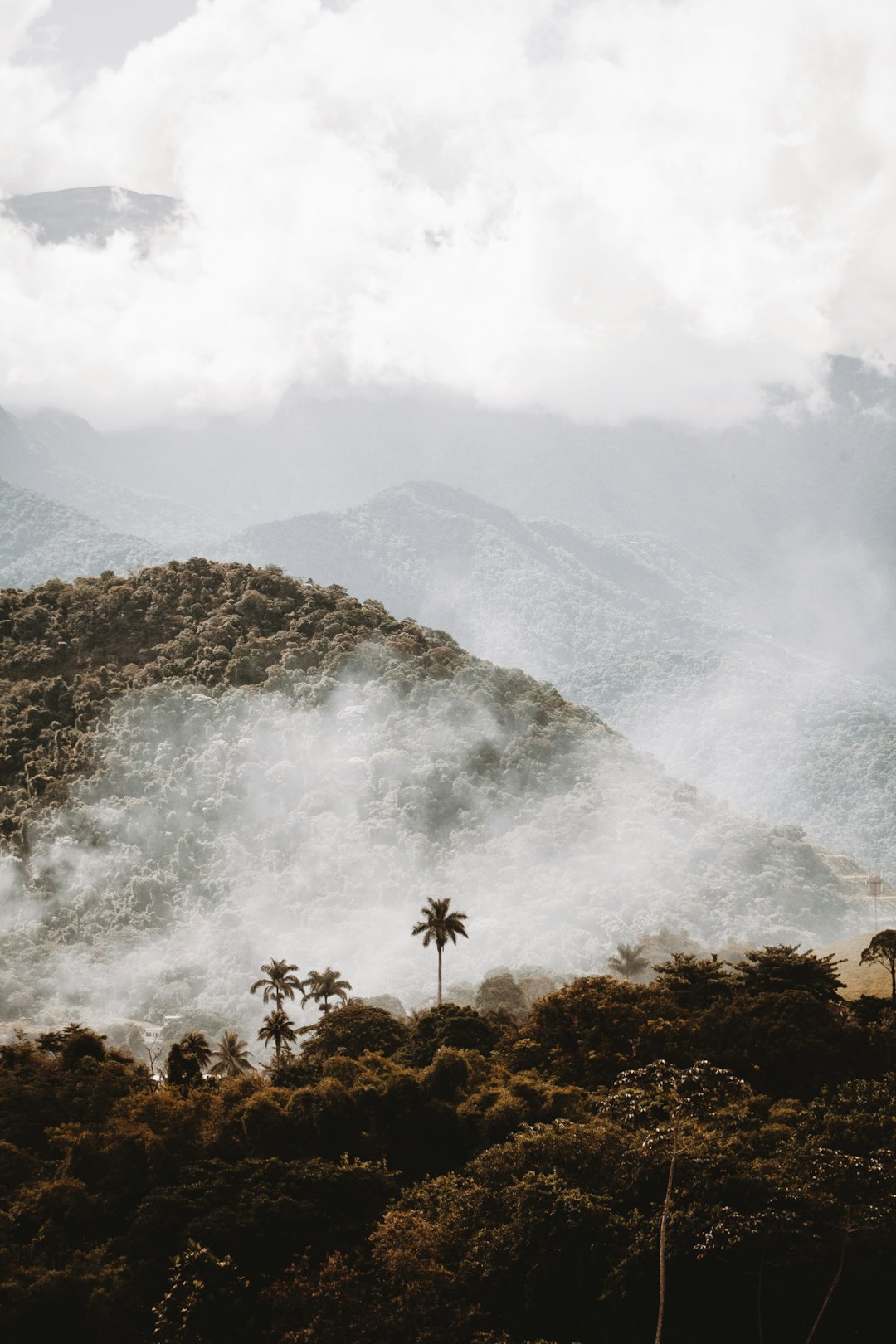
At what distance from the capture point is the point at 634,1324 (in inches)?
1554

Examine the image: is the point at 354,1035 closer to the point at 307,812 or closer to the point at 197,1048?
the point at 197,1048

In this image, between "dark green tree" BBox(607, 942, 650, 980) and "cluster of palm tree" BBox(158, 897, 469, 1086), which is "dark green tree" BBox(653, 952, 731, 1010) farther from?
"dark green tree" BBox(607, 942, 650, 980)

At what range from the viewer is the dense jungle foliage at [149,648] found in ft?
528

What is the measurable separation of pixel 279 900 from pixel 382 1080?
4086 inches

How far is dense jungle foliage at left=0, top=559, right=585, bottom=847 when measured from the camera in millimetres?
160875

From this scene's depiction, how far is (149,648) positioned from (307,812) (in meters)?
33.0

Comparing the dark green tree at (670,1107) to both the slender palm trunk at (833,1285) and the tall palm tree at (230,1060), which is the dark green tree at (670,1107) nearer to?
the slender palm trunk at (833,1285)

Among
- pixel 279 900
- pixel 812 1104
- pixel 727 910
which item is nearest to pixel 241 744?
pixel 279 900

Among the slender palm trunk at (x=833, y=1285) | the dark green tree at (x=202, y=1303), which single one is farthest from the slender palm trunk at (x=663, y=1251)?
the dark green tree at (x=202, y=1303)

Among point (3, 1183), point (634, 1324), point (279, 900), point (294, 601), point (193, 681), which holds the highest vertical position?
point (294, 601)

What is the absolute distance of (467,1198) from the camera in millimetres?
45250

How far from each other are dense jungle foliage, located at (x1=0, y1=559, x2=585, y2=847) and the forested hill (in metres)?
0.37

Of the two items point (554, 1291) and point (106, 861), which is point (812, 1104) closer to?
point (554, 1291)

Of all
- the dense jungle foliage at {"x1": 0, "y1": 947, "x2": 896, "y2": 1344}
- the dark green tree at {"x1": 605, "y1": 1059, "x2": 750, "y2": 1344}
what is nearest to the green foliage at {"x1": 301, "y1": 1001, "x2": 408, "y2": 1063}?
the dense jungle foliage at {"x1": 0, "y1": 947, "x2": 896, "y2": 1344}
